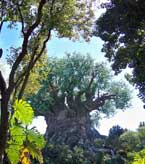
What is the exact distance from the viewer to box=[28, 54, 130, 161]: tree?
158 ft

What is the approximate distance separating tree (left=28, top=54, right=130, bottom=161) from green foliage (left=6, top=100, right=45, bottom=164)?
3990 cm

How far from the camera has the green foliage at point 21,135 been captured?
678cm

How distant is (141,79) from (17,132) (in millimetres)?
7532

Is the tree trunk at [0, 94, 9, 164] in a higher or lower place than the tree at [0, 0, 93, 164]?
lower

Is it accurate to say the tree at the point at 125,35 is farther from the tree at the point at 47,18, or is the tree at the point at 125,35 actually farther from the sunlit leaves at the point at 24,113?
the sunlit leaves at the point at 24,113

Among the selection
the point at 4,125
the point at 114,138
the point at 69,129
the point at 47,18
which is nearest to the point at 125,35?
the point at 47,18

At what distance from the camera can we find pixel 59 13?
15312 millimetres

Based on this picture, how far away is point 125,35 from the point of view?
45.4 ft

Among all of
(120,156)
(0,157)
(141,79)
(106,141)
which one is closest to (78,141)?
(106,141)

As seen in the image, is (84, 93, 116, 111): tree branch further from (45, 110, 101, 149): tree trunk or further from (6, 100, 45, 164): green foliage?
(6, 100, 45, 164): green foliage

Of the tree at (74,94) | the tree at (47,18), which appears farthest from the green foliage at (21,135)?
the tree at (74,94)

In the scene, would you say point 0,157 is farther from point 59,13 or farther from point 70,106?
point 70,106

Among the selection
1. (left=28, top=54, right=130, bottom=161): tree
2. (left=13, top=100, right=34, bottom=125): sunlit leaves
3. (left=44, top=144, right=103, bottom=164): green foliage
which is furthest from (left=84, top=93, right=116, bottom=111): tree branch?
(left=13, top=100, right=34, bottom=125): sunlit leaves

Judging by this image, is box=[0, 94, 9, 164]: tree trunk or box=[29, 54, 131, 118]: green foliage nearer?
box=[0, 94, 9, 164]: tree trunk
